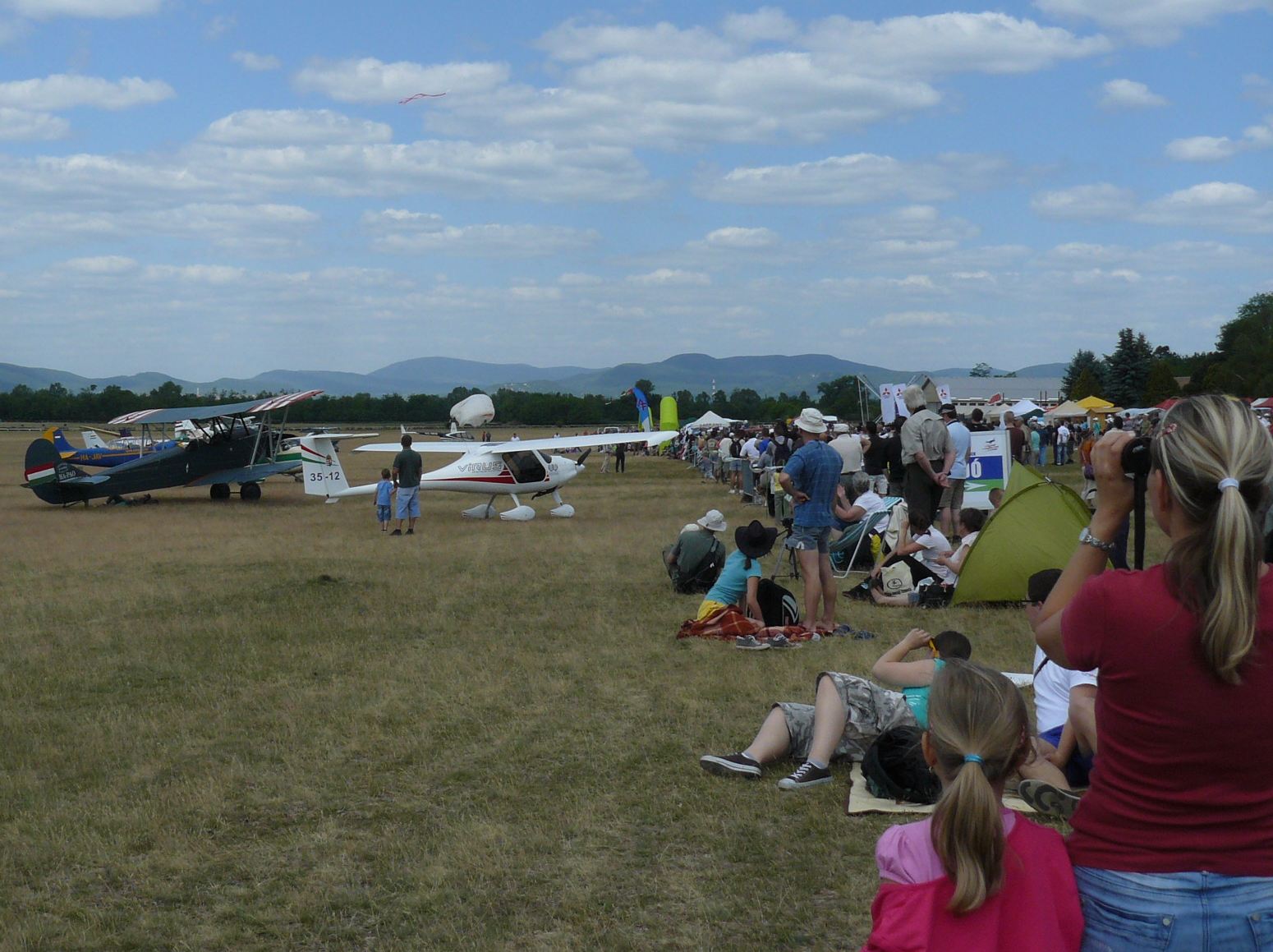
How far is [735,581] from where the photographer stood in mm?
8516

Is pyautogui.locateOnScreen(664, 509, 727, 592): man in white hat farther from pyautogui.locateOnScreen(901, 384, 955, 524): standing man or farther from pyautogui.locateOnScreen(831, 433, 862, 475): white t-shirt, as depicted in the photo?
pyautogui.locateOnScreen(831, 433, 862, 475): white t-shirt

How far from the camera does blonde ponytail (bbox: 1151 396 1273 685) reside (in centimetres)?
171

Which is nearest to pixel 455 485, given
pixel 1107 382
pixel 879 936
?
pixel 879 936

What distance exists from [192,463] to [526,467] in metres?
9.69

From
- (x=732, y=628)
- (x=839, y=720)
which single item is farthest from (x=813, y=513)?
(x=839, y=720)

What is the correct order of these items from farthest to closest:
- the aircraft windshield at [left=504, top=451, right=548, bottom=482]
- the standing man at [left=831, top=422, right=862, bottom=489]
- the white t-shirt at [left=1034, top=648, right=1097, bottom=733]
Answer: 1. the aircraft windshield at [left=504, top=451, right=548, bottom=482]
2. the standing man at [left=831, top=422, right=862, bottom=489]
3. the white t-shirt at [left=1034, top=648, right=1097, bottom=733]

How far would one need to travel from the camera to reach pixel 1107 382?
74562mm

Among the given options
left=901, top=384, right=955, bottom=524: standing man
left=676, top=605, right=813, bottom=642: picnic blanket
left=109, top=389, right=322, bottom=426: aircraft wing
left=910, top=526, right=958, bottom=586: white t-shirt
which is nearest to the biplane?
left=109, top=389, right=322, bottom=426: aircraft wing

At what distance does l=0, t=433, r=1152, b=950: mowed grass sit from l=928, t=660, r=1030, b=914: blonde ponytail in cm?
175

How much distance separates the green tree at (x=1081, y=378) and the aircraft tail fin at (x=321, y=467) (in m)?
57.3

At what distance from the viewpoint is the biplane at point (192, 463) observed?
2398 cm

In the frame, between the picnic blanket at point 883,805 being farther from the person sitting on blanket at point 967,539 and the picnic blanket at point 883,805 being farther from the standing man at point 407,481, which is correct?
the standing man at point 407,481

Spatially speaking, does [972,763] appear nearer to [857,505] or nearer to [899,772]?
[899,772]

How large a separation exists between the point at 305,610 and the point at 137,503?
56.0 feet
